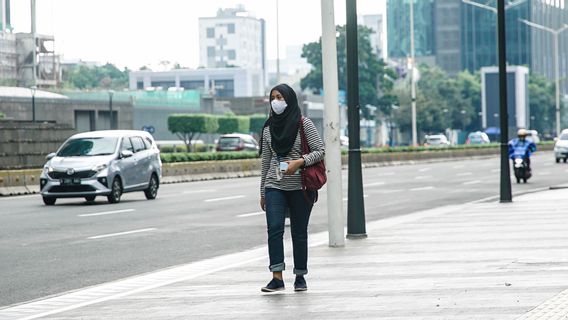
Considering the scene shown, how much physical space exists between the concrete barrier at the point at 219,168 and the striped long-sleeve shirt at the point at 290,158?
25.0 m

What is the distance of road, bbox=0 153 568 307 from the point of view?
15135 mm

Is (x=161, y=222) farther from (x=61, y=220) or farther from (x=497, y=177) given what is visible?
(x=497, y=177)

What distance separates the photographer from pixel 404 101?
5630 inches

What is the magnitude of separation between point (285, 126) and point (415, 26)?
181176 mm

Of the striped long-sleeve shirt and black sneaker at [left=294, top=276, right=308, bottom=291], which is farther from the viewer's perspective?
black sneaker at [left=294, top=276, right=308, bottom=291]

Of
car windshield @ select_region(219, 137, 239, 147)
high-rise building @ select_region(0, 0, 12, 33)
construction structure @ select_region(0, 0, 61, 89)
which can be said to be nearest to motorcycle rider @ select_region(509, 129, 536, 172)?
car windshield @ select_region(219, 137, 239, 147)

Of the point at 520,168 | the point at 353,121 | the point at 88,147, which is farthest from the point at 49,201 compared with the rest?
the point at 520,168

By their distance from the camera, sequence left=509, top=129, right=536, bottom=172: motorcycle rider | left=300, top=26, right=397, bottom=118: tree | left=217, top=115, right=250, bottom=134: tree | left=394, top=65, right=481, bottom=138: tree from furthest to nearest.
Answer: left=394, top=65, right=481, bottom=138: tree < left=300, top=26, right=397, bottom=118: tree < left=217, top=115, right=250, bottom=134: tree < left=509, top=129, right=536, bottom=172: motorcycle rider

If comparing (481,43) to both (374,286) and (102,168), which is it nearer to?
(102,168)

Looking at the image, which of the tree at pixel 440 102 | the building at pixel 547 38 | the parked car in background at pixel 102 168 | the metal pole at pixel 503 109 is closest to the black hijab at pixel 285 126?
the metal pole at pixel 503 109

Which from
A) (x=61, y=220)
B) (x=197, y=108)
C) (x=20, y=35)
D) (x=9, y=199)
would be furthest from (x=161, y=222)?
(x=20, y=35)

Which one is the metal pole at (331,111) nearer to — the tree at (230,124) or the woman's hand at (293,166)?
the woman's hand at (293,166)

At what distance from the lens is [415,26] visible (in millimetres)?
191000

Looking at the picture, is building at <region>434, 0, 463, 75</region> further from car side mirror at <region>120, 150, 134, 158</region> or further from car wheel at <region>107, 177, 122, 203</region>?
car wheel at <region>107, 177, 122, 203</region>
